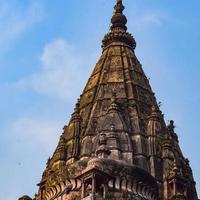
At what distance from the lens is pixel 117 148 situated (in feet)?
118

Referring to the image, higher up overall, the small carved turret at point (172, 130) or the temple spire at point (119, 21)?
the temple spire at point (119, 21)

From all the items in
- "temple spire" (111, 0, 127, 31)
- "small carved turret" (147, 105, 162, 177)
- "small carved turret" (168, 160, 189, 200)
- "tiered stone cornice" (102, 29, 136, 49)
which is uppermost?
"temple spire" (111, 0, 127, 31)

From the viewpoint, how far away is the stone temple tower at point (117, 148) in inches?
1337

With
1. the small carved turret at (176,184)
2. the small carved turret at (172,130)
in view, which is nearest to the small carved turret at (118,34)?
the small carved turret at (172,130)

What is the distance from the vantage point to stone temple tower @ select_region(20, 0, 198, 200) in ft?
111

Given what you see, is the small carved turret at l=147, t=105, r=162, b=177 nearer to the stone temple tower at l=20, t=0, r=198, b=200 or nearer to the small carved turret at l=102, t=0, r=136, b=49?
the stone temple tower at l=20, t=0, r=198, b=200

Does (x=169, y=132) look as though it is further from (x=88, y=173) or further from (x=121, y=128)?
(x=88, y=173)

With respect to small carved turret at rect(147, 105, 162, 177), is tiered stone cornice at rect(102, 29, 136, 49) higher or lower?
higher

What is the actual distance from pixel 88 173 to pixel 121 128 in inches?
228

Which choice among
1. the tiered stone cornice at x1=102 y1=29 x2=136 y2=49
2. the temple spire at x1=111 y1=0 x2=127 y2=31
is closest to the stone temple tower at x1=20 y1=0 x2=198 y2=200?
the tiered stone cornice at x1=102 y1=29 x2=136 y2=49

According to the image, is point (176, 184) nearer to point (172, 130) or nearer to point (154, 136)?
point (154, 136)

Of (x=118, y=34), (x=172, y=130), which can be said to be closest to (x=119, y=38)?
(x=118, y=34)

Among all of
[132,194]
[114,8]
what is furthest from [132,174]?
[114,8]

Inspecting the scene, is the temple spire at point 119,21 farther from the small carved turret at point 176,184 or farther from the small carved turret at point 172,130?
the small carved turret at point 176,184
